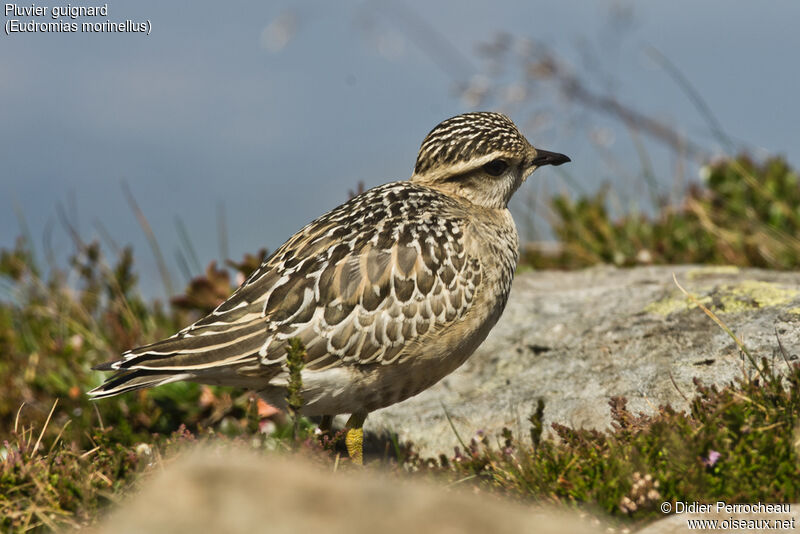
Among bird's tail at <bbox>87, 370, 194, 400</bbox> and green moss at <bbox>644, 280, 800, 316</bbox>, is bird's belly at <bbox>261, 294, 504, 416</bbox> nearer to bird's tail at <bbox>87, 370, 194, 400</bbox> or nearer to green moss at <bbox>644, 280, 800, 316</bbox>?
bird's tail at <bbox>87, 370, 194, 400</bbox>

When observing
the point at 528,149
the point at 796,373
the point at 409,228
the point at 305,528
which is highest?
the point at 528,149

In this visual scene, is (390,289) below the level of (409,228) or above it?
below

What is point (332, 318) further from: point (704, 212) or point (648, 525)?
point (704, 212)

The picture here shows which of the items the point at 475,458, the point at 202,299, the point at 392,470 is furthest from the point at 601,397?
the point at 202,299

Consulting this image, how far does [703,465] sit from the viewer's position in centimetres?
472

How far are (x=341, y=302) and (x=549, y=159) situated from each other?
2767 millimetres

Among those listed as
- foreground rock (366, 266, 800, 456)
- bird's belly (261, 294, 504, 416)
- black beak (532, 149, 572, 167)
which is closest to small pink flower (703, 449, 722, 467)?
foreground rock (366, 266, 800, 456)

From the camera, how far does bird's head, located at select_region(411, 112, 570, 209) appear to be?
727cm

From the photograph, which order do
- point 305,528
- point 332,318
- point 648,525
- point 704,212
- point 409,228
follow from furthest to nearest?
point 704,212 < point 409,228 < point 332,318 < point 648,525 < point 305,528

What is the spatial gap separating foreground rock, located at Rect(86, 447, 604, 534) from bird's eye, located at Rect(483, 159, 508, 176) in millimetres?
4946

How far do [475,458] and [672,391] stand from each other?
A: 1.59m

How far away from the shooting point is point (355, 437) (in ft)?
20.7

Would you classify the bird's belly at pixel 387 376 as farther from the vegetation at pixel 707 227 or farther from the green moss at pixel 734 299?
the vegetation at pixel 707 227

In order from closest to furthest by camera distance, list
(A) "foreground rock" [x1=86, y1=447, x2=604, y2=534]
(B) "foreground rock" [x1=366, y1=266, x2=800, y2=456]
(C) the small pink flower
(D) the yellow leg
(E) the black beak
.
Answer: (A) "foreground rock" [x1=86, y1=447, x2=604, y2=534] < (C) the small pink flower < (D) the yellow leg < (B) "foreground rock" [x1=366, y1=266, x2=800, y2=456] < (E) the black beak
